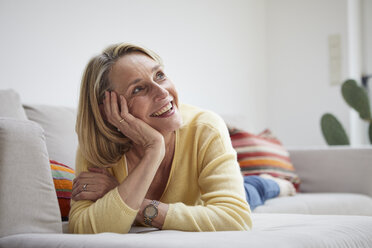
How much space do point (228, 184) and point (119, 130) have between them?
0.38 meters

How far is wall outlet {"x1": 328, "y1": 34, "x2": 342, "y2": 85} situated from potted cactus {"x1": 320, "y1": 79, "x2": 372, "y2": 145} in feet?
1.81

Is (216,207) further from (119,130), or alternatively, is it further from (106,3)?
(106,3)

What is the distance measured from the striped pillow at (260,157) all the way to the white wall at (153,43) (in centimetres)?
43

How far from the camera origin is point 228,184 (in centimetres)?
128

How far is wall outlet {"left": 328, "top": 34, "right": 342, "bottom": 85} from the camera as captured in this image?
399 cm

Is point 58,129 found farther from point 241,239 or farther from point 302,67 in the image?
point 302,67

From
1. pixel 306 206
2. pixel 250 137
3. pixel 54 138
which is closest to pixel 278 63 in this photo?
pixel 250 137

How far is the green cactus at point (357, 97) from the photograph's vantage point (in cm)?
342

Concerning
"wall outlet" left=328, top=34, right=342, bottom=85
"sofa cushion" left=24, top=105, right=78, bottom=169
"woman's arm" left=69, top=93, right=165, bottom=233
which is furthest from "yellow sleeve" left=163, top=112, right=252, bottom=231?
"wall outlet" left=328, top=34, right=342, bottom=85

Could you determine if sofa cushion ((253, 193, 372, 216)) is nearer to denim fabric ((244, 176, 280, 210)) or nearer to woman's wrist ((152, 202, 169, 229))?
denim fabric ((244, 176, 280, 210))

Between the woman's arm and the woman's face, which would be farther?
the woman's face

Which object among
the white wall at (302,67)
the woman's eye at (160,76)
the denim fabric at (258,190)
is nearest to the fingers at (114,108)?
the woman's eye at (160,76)

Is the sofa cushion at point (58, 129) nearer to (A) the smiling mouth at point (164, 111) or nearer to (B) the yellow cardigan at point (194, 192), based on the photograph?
(B) the yellow cardigan at point (194, 192)

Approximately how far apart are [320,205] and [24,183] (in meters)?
1.46
